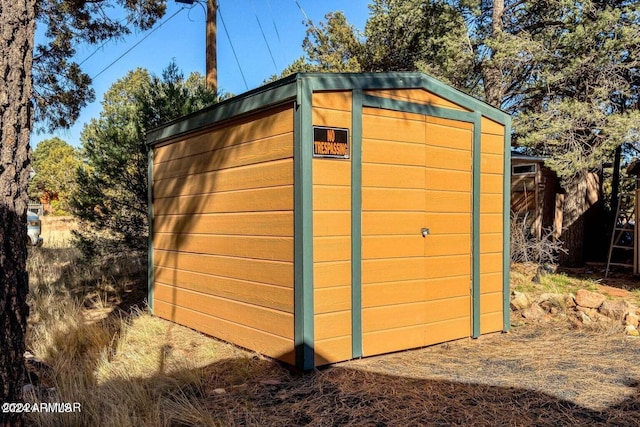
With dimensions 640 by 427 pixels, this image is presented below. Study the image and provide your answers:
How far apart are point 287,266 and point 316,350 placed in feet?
2.09

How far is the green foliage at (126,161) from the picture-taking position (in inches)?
266

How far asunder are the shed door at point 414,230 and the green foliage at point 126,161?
398 cm

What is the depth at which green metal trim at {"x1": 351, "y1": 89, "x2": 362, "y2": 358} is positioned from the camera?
3566 millimetres

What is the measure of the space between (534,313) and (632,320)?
904mm

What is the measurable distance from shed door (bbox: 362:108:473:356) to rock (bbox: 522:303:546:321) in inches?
48.7

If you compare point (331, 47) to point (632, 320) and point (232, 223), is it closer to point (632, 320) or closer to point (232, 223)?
point (232, 223)

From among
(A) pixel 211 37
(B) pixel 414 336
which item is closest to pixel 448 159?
(B) pixel 414 336

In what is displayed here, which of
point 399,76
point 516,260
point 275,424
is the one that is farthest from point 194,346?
point 516,260

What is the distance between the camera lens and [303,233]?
10.9 ft

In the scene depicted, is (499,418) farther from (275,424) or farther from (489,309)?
(489,309)

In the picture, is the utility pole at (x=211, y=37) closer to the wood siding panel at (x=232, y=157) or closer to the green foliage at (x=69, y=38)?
the green foliage at (x=69, y=38)

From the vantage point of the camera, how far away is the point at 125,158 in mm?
6715

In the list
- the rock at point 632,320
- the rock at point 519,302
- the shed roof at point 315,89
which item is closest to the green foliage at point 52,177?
the shed roof at point 315,89

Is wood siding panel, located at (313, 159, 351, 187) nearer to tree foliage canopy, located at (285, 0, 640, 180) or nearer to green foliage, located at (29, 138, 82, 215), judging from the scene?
tree foliage canopy, located at (285, 0, 640, 180)
